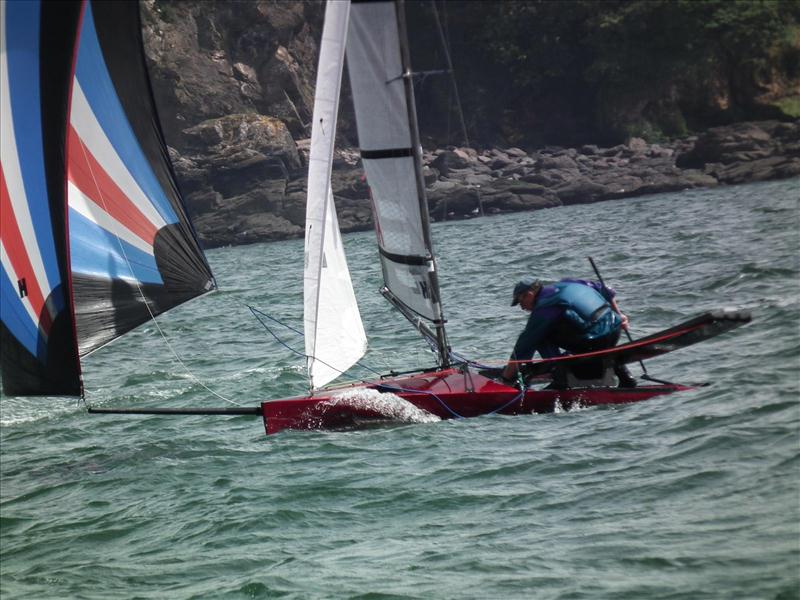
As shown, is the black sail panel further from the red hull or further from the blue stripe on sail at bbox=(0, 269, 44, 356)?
the red hull

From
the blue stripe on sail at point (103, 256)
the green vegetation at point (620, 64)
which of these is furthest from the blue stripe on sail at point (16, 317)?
the green vegetation at point (620, 64)

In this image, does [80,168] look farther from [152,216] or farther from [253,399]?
[253,399]

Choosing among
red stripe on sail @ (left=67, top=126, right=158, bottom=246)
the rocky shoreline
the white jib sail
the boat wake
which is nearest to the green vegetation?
the rocky shoreline

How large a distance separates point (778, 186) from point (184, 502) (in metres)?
29.6

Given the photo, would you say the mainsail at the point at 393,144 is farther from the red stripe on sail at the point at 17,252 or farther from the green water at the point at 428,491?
the red stripe on sail at the point at 17,252

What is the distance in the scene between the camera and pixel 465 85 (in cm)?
5931

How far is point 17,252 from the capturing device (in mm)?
8117

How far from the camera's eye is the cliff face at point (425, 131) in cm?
4369

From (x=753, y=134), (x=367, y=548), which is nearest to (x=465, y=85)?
(x=753, y=134)

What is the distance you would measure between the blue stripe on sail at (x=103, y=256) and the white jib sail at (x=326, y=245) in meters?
1.34

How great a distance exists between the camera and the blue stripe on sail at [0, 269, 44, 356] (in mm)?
8172

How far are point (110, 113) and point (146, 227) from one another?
97 centimetres

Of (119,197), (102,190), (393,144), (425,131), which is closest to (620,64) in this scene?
(425,131)

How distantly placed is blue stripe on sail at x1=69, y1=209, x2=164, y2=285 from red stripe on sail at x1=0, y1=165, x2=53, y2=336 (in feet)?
1.26
